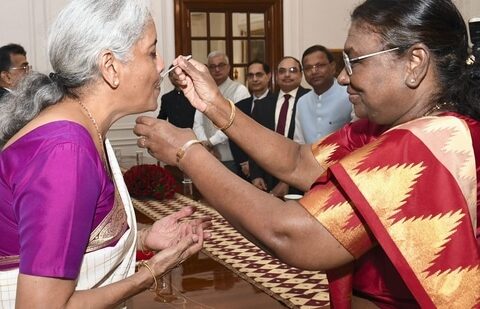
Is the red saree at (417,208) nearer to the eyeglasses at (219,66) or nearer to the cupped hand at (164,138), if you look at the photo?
the cupped hand at (164,138)

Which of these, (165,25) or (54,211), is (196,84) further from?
(165,25)

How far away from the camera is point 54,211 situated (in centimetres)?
114

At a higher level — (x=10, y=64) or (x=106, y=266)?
(x=10, y=64)

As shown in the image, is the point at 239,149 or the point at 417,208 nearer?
the point at 417,208

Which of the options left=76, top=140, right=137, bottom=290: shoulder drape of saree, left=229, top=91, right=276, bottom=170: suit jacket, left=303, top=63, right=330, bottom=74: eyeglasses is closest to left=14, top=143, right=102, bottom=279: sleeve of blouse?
left=76, top=140, right=137, bottom=290: shoulder drape of saree

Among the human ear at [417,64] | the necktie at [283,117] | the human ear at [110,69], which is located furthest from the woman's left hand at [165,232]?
the necktie at [283,117]

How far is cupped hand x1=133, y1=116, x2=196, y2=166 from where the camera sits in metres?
1.45

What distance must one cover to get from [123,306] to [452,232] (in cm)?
84

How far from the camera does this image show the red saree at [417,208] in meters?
1.27

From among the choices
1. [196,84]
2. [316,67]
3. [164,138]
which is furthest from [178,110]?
[164,138]

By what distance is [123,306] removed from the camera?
1.56 meters

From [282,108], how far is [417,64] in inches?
139

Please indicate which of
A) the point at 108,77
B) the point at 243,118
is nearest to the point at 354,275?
the point at 243,118

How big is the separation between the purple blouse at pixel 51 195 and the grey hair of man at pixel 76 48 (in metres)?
0.15
